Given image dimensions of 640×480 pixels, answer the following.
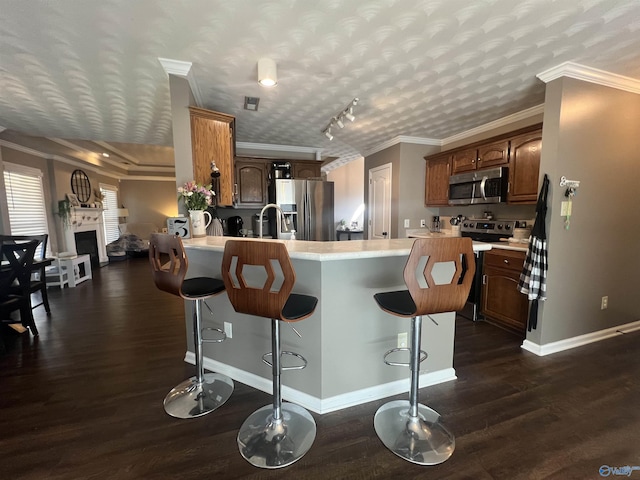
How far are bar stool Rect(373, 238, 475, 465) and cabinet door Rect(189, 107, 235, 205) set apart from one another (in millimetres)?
1949

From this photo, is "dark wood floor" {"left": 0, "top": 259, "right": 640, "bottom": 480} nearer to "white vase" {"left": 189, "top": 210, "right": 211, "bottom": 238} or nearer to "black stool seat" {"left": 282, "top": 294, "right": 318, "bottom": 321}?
"black stool seat" {"left": 282, "top": 294, "right": 318, "bottom": 321}

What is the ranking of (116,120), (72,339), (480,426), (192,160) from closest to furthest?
Answer: (480,426)
(192,160)
(72,339)
(116,120)

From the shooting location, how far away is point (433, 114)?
336 centimetres

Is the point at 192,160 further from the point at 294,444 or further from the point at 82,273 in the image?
the point at 82,273

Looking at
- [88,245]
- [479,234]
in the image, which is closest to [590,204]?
[479,234]

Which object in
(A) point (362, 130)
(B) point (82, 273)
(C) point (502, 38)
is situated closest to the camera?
(C) point (502, 38)

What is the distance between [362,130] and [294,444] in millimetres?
3776

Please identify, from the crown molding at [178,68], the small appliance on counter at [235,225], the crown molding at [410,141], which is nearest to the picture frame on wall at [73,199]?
the small appliance on counter at [235,225]

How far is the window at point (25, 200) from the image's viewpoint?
14.5 ft

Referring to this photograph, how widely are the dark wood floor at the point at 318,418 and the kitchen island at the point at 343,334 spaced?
0.36 ft

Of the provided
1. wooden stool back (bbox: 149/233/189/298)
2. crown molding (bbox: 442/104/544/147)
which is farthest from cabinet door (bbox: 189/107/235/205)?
crown molding (bbox: 442/104/544/147)

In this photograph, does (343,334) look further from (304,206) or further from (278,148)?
(278,148)

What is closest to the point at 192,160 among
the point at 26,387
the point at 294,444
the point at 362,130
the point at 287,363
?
the point at 287,363

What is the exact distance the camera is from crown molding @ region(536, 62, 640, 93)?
2.23m
